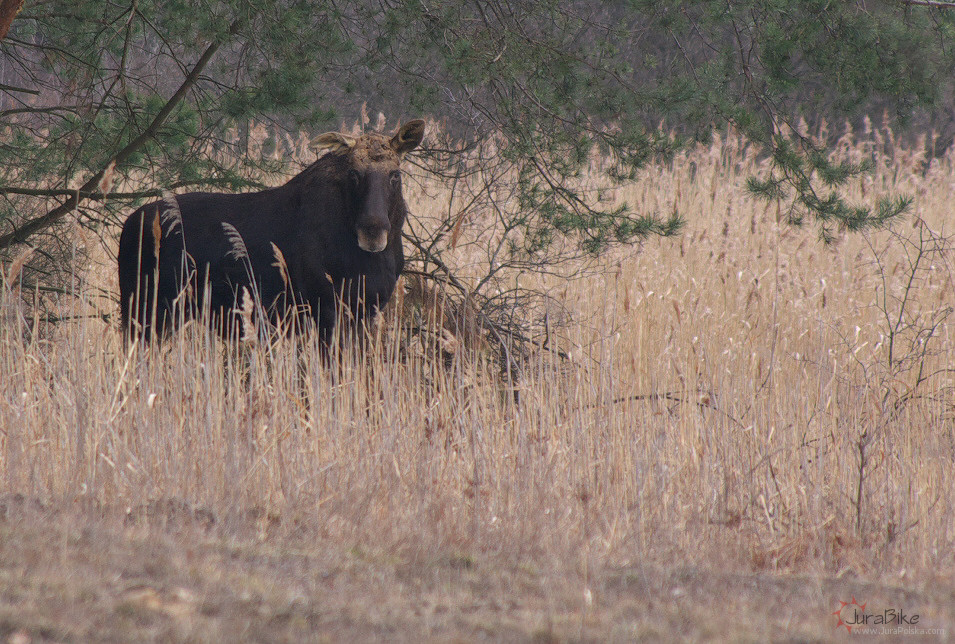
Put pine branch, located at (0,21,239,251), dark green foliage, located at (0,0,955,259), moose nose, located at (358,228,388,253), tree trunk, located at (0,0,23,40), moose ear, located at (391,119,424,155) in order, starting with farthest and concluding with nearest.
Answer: pine branch, located at (0,21,239,251) → moose ear, located at (391,119,424,155) → dark green foliage, located at (0,0,955,259) → moose nose, located at (358,228,388,253) → tree trunk, located at (0,0,23,40)

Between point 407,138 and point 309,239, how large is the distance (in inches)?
32.1

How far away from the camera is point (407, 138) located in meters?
5.63

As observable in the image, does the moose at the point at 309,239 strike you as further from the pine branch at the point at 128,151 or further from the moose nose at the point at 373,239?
the pine branch at the point at 128,151

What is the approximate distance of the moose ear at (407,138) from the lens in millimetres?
5547

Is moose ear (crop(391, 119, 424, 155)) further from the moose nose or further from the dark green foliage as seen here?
the moose nose

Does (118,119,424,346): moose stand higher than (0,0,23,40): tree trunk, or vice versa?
(0,0,23,40): tree trunk

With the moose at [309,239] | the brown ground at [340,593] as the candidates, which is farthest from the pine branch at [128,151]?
the brown ground at [340,593]

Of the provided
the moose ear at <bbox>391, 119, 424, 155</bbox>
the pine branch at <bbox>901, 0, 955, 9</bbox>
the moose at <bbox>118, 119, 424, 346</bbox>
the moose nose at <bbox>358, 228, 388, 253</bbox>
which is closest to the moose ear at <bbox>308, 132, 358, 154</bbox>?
the moose at <bbox>118, 119, 424, 346</bbox>

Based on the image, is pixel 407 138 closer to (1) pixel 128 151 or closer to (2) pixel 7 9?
(1) pixel 128 151

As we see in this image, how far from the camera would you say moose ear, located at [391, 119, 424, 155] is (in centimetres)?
555

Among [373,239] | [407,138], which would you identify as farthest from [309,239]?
[407,138]

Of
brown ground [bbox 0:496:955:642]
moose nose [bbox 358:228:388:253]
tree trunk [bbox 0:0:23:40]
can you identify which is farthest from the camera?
moose nose [bbox 358:228:388:253]

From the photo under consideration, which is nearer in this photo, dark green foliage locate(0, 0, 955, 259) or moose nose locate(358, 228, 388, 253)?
moose nose locate(358, 228, 388, 253)

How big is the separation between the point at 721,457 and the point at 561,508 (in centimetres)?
97
